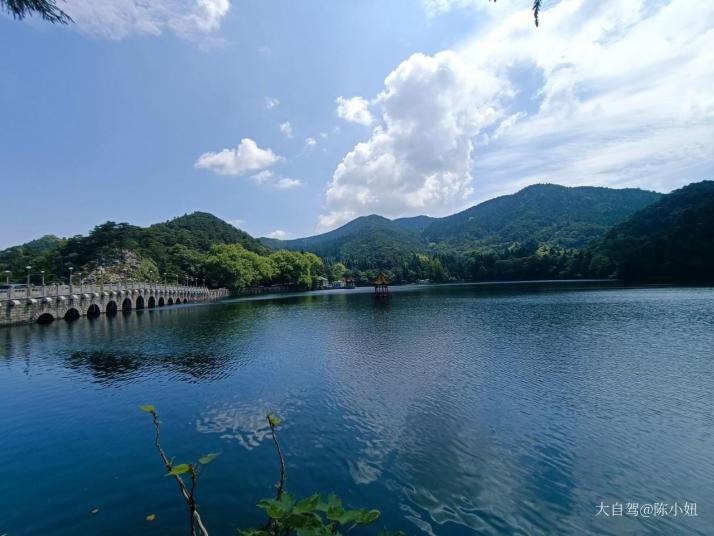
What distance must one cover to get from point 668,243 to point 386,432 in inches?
4613

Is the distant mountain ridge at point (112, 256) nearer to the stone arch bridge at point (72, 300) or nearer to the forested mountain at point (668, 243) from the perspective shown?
the stone arch bridge at point (72, 300)

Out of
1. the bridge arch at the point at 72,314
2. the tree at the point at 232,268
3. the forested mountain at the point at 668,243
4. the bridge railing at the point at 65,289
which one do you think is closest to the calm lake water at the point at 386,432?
the bridge railing at the point at 65,289

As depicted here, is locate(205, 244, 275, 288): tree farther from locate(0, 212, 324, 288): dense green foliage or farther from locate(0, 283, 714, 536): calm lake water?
locate(0, 283, 714, 536): calm lake water

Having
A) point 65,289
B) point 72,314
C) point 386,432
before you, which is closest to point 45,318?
point 65,289

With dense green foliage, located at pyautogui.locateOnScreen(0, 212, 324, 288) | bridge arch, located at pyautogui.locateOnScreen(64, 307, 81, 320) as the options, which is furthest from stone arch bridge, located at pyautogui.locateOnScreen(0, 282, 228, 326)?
dense green foliage, located at pyautogui.locateOnScreen(0, 212, 324, 288)

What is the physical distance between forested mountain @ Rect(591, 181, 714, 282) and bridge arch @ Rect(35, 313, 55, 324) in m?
131

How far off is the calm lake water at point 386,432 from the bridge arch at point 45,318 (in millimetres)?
20725

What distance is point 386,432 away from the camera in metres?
13.7

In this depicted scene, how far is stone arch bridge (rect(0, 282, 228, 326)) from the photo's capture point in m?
41.0

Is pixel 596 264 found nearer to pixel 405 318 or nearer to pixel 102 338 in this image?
pixel 405 318

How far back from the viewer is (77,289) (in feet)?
170

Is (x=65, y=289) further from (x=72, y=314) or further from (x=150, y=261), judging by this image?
(x=150, y=261)

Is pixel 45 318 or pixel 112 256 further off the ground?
pixel 112 256

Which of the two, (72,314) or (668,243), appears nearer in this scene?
(72,314)
